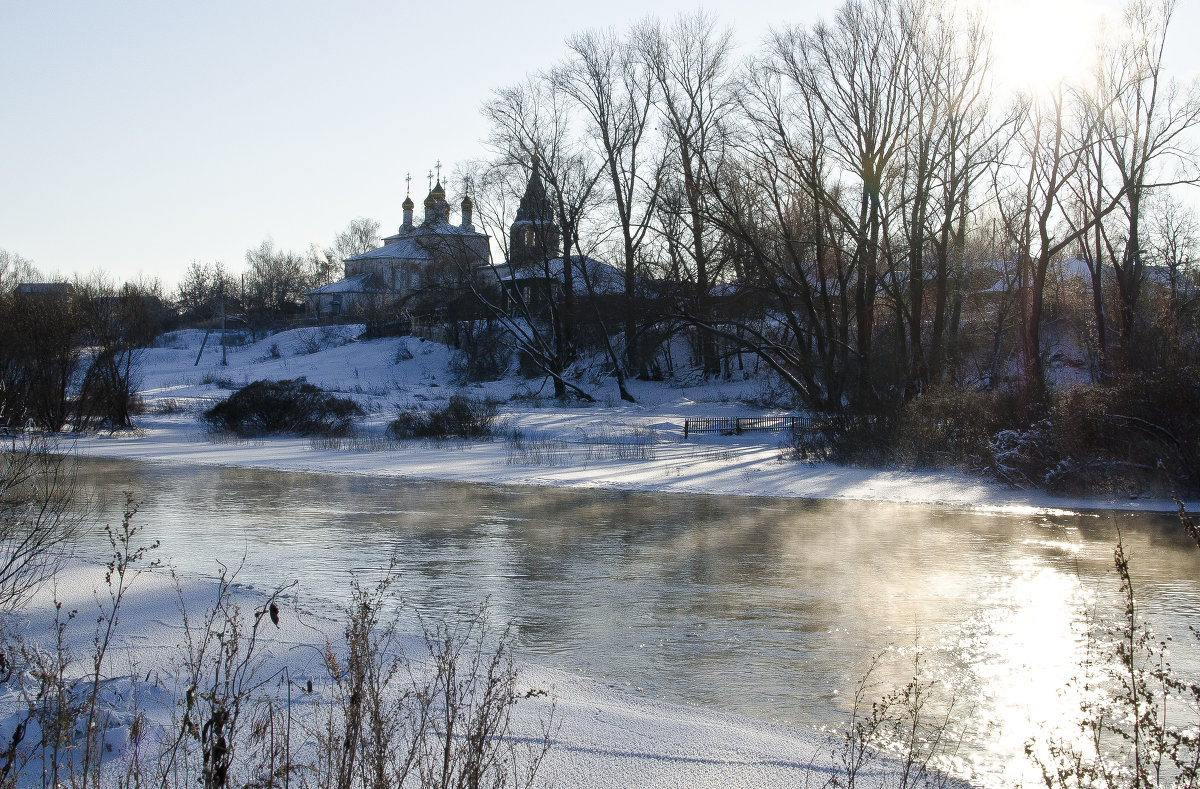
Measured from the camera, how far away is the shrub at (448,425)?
95.3 ft

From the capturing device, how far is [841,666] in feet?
22.2

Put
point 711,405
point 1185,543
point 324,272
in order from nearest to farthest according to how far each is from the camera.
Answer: point 1185,543, point 711,405, point 324,272

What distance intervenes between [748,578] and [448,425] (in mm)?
20457

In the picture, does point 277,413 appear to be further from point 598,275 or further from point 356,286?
point 356,286

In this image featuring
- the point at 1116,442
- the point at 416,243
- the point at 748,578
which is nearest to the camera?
the point at 748,578

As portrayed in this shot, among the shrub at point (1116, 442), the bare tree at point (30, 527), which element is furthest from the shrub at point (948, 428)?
the bare tree at point (30, 527)

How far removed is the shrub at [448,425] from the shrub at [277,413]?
2.33 m

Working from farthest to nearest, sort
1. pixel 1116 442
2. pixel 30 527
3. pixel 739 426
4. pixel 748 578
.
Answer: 1. pixel 739 426
2. pixel 1116 442
3. pixel 30 527
4. pixel 748 578

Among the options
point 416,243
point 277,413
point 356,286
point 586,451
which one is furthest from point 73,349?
point 356,286

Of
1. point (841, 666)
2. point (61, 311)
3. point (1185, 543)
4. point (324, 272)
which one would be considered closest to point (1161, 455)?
point (1185, 543)

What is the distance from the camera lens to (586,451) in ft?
82.6

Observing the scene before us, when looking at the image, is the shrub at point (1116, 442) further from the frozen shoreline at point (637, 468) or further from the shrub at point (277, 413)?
the shrub at point (277, 413)

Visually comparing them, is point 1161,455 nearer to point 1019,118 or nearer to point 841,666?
point 841,666

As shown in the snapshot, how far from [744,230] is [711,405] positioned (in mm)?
10646
